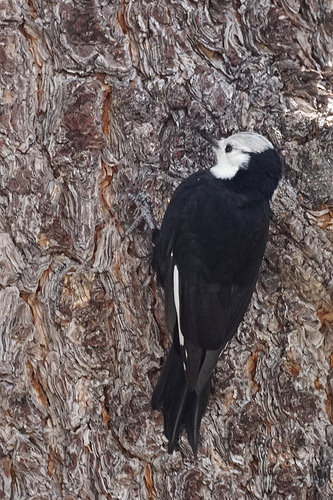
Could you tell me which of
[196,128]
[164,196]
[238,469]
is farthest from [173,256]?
[238,469]

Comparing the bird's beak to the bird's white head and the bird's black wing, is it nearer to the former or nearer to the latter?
the bird's white head

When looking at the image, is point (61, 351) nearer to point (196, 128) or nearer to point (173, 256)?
point (173, 256)

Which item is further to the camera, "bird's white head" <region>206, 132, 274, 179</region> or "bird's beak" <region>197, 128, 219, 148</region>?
"bird's beak" <region>197, 128, 219, 148</region>

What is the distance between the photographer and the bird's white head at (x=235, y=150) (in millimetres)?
2080

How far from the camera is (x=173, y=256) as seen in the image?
2.29 m

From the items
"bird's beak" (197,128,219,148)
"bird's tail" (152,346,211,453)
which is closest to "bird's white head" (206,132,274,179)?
"bird's beak" (197,128,219,148)

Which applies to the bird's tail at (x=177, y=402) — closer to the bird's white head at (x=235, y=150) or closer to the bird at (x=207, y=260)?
the bird at (x=207, y=260)

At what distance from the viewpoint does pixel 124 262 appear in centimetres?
220

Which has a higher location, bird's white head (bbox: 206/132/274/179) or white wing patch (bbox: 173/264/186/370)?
bird's white head (bbox: 206/132/274/179)

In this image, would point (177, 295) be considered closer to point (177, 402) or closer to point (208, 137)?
point (177, 402)

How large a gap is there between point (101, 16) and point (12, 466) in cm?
137

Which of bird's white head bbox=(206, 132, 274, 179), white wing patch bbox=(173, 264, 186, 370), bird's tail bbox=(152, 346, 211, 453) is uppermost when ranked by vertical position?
bird's white head bbox=(206, 132, 274, 179)

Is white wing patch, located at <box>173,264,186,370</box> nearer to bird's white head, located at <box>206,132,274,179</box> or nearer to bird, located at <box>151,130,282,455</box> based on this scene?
bird, located at <box>151,130,282,455</box>

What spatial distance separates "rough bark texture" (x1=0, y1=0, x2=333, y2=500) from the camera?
6.97ft
